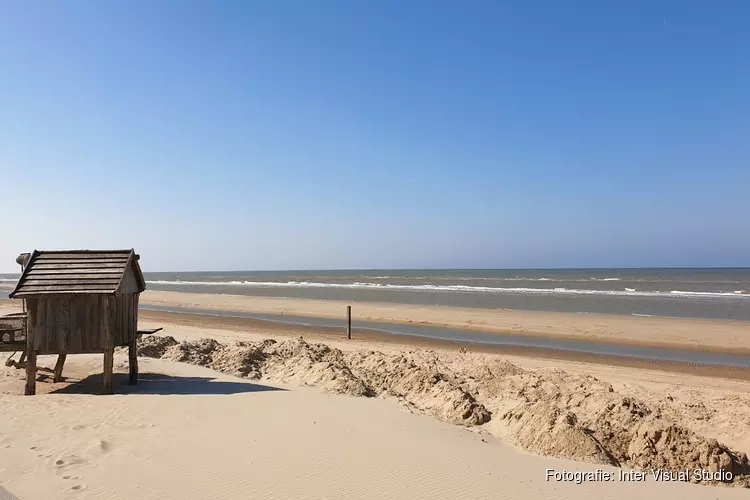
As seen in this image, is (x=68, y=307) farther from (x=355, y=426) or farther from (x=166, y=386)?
(x=355, y=426)

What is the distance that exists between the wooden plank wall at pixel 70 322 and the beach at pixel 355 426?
1.03m

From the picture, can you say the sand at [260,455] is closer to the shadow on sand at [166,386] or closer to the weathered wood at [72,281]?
the shadow on sand at [166,386]

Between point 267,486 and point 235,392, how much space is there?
15.3 feet

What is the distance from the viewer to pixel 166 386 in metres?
10.7

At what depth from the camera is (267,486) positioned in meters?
5.72

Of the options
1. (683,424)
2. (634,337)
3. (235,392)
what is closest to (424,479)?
(235,392)

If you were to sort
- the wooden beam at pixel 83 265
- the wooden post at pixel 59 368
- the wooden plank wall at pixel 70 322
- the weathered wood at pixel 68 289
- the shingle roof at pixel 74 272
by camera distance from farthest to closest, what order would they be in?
the wooden post at pixel 59 368 < the wooden beam at pixel 83 265 < the wooden plank wall at pixel 70 322 < the shingle roof at pixel 74 272 < the weathered wood at pixel 68 289

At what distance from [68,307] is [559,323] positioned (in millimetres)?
22551

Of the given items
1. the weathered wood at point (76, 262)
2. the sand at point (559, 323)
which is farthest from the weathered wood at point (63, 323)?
the sand at point (559, 323)

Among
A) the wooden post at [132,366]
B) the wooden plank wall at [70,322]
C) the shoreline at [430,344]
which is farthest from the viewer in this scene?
the shoreline at [430,344]

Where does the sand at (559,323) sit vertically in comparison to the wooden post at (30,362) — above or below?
below

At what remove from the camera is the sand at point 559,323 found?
20.6 meters

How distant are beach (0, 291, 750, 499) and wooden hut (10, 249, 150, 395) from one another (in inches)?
38.8

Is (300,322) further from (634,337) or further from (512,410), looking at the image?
(512,410)
